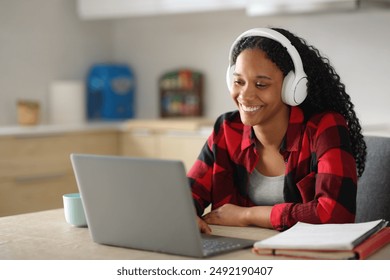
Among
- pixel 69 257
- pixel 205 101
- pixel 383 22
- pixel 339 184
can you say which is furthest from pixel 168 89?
pixel 69 257

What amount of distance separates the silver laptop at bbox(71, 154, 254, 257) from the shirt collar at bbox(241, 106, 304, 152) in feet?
1.43

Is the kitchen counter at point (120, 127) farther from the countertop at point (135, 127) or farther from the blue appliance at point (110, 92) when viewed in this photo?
the blue appliance at point (110, 92)

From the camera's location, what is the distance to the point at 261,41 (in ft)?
6.30

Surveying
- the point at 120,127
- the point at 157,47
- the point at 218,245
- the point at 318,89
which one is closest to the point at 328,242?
the point at 218,245

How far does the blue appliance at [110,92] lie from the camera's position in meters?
4.71

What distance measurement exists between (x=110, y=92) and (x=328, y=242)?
345 cm

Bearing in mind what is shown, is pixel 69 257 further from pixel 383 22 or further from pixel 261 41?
pixel 383 22

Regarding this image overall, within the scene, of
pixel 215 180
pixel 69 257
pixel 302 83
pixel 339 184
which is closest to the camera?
pixel 69 257

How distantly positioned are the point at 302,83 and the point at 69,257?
78cm

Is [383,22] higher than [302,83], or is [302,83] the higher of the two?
[383,22]

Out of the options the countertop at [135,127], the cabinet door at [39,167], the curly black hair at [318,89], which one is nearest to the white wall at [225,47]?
the countertop at [135,127]

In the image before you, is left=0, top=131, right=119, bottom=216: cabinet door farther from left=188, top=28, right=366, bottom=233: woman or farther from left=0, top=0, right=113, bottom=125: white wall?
left=188, top=28, right=366, bottom=233: woman

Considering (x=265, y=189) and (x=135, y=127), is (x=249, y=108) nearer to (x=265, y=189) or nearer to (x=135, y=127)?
(x=265, y=189)

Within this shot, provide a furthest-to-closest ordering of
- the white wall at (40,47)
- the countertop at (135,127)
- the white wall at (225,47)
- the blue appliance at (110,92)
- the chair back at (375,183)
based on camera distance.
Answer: the blue appliance at (110,92)
the white wall at (40,47)
the countertop at (135,127)
the white wall at (225,47)
the chair back at (375,183)
